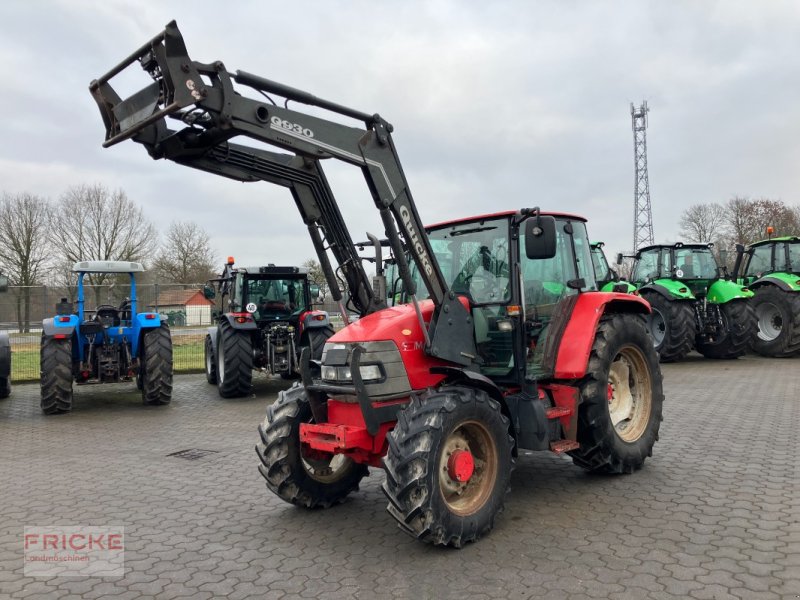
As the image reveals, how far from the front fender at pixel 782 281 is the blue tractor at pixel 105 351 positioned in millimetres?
12357

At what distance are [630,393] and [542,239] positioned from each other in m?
2.19

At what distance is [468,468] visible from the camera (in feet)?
12.8

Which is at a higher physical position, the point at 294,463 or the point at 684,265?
the point at 684,265

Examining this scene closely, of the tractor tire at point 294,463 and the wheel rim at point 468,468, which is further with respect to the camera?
the tractor tire at point 294,463

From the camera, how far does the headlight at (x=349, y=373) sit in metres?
4.02

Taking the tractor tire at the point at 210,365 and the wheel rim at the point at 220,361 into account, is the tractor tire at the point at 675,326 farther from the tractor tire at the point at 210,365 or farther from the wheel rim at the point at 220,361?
the tractor tire at the point at 210,365

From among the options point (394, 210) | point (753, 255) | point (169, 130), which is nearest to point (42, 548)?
point (169, 130)

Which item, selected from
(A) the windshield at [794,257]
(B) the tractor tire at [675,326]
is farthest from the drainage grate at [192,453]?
(A) the windshield at [794,257]

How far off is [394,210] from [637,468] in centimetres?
317

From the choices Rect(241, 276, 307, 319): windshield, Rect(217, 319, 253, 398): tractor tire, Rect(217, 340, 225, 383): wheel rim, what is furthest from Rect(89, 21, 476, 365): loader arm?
Rect(241, 276, 307, 319): windshield

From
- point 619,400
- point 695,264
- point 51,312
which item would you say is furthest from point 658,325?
point 51,312

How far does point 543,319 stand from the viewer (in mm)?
5031

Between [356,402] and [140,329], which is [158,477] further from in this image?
[140,329]
